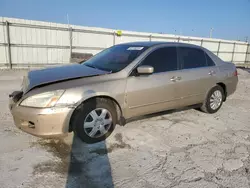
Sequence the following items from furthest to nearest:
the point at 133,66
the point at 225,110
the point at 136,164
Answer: the point at 225,110
the point at 133,66
the point at 136,164

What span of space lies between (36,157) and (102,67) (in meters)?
1.83

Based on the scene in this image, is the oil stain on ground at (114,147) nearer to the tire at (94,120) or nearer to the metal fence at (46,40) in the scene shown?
the tire at (94,120)

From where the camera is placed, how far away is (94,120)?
3180 mm

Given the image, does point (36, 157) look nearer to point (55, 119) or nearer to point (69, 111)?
point (55, 119)

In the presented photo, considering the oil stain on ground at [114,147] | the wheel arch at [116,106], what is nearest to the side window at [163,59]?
the wheel arch at [116,106]

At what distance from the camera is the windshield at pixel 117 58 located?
364 centimetres

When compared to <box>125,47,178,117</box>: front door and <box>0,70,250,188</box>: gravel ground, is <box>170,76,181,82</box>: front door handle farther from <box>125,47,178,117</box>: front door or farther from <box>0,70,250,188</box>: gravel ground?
<box>0,70,250,188</box>: gravel ground

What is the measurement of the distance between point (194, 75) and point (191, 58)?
1.31 feet

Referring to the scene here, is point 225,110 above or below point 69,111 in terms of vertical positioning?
below

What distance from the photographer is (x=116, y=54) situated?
13.4 feet

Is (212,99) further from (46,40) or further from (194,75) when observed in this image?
(46,40)

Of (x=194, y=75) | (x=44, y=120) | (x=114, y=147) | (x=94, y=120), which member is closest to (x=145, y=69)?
(x=94, y=120)

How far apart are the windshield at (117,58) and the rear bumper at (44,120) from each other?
1.16 m

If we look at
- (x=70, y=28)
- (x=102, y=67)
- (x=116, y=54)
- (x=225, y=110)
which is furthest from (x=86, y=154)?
(x=70, y=28)
